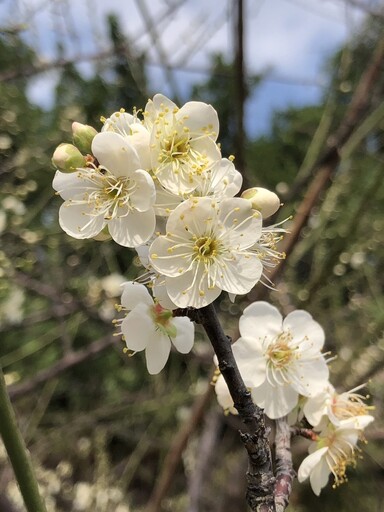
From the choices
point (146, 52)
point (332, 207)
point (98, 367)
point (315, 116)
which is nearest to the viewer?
point (332, 207)

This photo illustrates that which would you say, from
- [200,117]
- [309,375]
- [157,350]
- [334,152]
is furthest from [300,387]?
[334,152]

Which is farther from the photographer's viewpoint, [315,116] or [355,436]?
[315,116]

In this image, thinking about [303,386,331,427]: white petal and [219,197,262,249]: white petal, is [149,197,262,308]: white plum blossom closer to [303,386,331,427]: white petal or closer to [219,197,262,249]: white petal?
[219,197,262,249]: white petal

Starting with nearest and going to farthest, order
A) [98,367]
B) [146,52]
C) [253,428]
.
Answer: [253,428] < [146,52] < [98,367]

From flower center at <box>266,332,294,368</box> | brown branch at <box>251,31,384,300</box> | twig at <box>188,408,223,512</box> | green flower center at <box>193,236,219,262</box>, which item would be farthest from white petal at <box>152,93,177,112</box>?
twig at <box>188,408,223,512</box>

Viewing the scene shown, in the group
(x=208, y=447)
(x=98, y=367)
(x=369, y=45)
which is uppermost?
(x=369, y=45)

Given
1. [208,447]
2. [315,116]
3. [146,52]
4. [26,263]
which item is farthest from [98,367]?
[315,116]

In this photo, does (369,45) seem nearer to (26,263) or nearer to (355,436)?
(26,263)

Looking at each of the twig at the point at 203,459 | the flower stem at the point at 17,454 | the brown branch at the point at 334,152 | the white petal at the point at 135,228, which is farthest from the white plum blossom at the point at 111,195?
the twig at the point at 203,459
